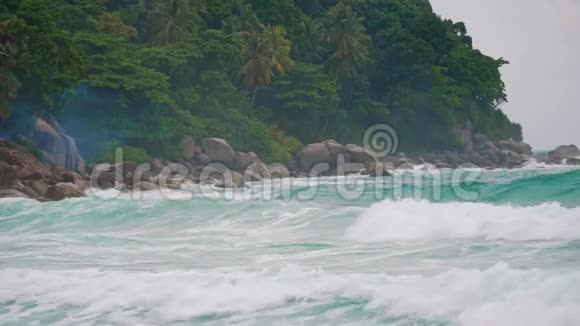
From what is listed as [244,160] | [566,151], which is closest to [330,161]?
[244,160]

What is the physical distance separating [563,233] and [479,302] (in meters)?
5.15

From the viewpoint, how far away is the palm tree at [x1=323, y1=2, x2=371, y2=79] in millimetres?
50312

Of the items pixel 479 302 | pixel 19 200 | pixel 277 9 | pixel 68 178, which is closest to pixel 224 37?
pixel 277 9

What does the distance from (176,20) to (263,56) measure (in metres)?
5.08

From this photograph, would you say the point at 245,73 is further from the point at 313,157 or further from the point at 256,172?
the point at 256,172

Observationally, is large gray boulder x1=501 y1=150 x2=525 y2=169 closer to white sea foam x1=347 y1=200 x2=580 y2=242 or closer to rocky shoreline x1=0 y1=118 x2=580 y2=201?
rocky shoreline x1=0 y1=118 x2=580 y2=201

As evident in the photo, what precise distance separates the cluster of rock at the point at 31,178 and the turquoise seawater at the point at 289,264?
90.6 inches

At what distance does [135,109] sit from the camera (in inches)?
1368

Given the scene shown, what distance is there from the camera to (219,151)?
36.2 metres

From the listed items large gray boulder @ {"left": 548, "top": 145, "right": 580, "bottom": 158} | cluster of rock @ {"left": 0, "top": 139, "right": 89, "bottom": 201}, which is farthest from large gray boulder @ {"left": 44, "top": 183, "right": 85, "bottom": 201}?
large gray boulder @ {"left": 548, "top": 145, "right": 580, "bottom": 158}

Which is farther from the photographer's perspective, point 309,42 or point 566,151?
point 566,151

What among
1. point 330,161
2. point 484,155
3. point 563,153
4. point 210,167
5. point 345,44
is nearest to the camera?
point 210,167

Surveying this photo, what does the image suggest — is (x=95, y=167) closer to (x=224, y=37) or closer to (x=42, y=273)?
(x=224, y=37)

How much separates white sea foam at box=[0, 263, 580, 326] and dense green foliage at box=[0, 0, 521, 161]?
18.2 meters
